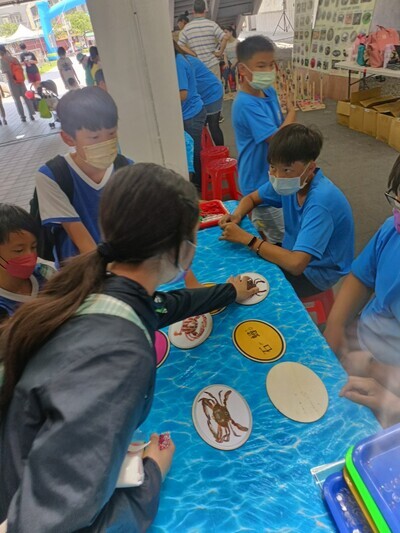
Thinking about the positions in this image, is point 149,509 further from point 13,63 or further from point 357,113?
point 13,63

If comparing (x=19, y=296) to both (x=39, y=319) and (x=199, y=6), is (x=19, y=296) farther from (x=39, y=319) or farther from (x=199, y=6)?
(x=199, y=6)

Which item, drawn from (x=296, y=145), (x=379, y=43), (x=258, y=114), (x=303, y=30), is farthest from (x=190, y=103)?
(x=303, y=30)

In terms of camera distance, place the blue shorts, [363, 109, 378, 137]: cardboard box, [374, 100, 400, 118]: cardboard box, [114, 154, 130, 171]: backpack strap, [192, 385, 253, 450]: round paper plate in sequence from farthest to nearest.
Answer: [363, 109, 378, 137]: cardboard box
[374, 100, 400, 118]: cardboard box
the blue shorts
[114, 154, 130, 171]: backpack strap
[192, 385, 253, 450]: round paper plate

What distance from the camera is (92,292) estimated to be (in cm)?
65

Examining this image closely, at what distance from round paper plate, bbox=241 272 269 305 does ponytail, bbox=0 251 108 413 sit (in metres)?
0.69

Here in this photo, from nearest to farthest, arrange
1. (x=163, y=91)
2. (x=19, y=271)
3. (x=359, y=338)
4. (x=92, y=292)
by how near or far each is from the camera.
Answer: (x=92, y=292) → (x=19, y=271) → (x=359, y=338) → (x=163, y=91)

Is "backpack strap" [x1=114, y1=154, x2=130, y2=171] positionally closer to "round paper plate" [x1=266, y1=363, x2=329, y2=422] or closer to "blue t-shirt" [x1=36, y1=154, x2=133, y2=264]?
"blue t-shirt" [x1=36, y1=154, x2=133, y2=264]

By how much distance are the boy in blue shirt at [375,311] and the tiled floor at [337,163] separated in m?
1.44

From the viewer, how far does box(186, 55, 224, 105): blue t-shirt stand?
3352 mm

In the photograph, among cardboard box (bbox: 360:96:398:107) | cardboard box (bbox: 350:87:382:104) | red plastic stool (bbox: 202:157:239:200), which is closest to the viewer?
red plastic stool (bbox: 202:157:239:200)

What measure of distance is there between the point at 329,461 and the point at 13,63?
22.1 ft

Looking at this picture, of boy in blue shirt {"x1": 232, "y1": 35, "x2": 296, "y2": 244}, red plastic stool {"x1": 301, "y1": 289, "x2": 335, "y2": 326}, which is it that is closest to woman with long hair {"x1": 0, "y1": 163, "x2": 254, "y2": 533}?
red plastic stool {"x1": 301, "y1": 289, "x2": 335, "y2": 326}

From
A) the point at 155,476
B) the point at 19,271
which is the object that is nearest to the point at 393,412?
the point at 155,476

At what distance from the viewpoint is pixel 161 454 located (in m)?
0.78
